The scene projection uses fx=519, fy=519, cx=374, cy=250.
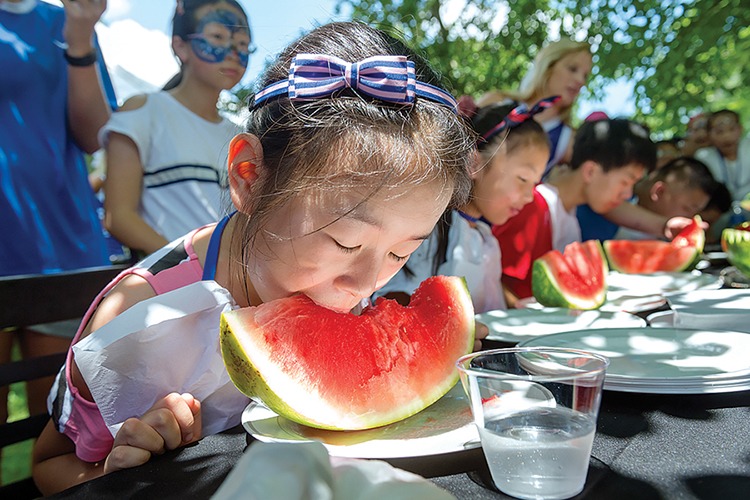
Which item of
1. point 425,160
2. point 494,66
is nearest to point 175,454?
point 425,160

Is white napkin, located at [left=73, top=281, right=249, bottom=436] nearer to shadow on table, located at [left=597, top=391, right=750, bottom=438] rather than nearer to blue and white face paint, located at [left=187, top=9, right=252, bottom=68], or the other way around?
shadow on table, located at [left=597, top=391, right=750, bottom=438]

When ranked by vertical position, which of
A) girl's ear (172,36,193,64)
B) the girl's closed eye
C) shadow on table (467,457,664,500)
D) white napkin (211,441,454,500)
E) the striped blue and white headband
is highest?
girl's ear (172,36,193,64)

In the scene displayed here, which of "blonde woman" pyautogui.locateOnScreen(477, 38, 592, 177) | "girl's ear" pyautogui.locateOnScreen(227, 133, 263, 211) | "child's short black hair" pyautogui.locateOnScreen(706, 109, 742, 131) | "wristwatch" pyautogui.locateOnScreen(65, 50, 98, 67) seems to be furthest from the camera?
"child's short black hair" pyautogui.locateOnScreen(706, 109, 742, 131)

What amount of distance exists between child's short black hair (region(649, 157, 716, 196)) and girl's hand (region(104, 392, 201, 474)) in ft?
20.3

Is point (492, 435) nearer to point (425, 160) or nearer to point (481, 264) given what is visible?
point (425, 160)

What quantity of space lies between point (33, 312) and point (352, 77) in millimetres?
1344

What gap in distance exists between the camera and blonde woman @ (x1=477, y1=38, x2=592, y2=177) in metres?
5.15

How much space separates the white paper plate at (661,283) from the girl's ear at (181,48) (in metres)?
2.72

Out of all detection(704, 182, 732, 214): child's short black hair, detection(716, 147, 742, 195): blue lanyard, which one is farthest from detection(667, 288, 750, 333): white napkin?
detection(716, 147, 742, 195): blue lanyard

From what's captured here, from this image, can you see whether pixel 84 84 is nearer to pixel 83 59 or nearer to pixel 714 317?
pixel 83 59

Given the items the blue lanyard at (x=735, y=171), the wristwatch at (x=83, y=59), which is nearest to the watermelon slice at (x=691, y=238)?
the wristwatch at (x=83, y=59)

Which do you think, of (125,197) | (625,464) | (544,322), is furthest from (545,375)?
(125,197)

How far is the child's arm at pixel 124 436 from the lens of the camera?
0.94 m

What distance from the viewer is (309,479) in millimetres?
568
